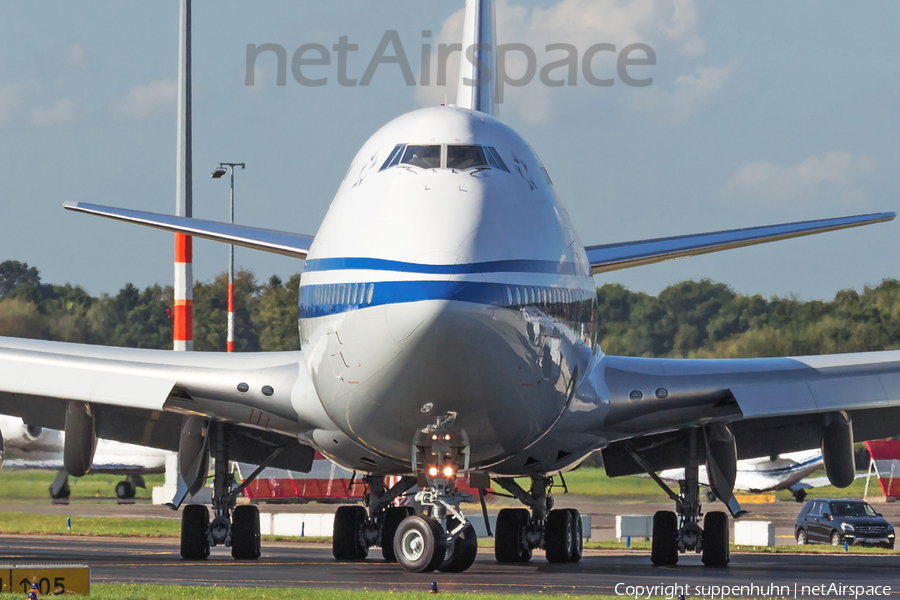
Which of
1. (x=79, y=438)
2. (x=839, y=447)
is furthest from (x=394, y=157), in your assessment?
(x=839, y=447)

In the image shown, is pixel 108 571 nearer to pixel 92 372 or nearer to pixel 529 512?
pixel 92 372

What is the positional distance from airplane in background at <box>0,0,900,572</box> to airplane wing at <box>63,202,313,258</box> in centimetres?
4

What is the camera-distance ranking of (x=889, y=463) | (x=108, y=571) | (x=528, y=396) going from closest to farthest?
(x=528, y=396)
(x=108, y=571)
(x=889, y=463)

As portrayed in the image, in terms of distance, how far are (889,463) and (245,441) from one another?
134 ft

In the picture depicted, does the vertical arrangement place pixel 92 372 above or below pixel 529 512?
above

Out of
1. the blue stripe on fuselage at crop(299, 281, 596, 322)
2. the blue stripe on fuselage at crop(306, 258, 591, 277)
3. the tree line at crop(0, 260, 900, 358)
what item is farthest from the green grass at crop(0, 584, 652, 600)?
the tree line at crop(0, 260, 900, 358)

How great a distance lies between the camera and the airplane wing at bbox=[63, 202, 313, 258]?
2047cm

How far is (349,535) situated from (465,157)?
879 centimetres

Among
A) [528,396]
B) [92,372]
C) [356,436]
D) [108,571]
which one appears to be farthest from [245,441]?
[528,396]

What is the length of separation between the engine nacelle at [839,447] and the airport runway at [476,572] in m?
1.53

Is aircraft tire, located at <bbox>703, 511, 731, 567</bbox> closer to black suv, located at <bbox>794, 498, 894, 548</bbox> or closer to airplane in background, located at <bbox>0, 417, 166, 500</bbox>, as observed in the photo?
black suv, located at <bbox>794, 498, 894, 548</bbox>

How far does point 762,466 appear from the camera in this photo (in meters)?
62.3

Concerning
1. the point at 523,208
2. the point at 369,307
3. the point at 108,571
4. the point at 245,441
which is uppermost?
the point at 523,208

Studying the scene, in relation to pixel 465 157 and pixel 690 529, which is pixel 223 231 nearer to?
pixel 465 157
